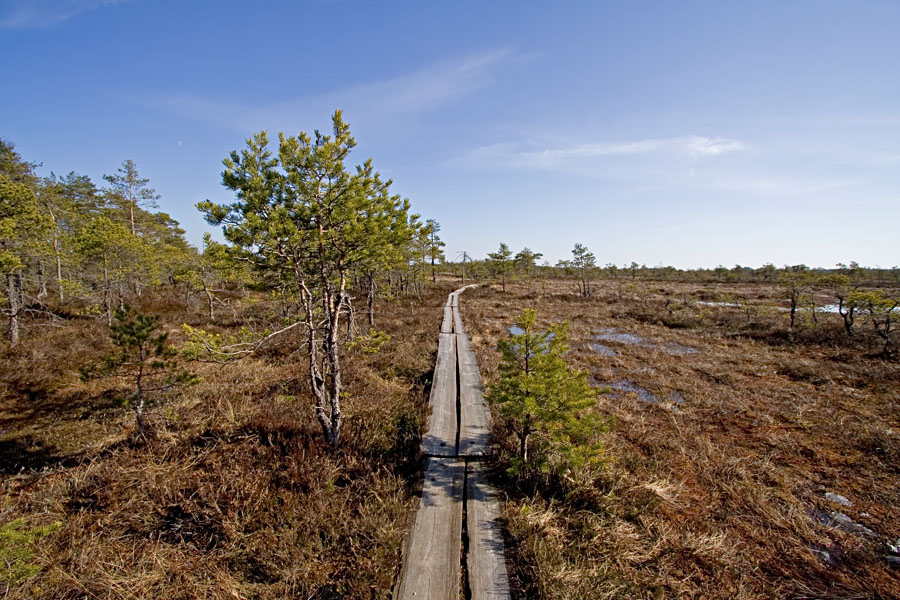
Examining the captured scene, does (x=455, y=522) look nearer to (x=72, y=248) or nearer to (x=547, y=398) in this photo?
(x=547, y=398)

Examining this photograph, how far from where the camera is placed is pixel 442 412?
24.6 feet

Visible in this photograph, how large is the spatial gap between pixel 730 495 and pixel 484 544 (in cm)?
470

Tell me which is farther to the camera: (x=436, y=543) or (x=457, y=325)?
(x=457, y=325)

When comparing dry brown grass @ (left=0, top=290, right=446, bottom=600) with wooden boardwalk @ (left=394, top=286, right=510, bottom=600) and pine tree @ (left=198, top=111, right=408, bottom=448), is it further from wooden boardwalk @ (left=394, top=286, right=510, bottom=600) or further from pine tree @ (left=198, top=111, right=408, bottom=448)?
pine tree @ (left=198, top=111, right=408, bottom=448)

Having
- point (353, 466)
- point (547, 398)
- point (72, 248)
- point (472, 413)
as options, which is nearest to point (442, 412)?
point (472, 413)

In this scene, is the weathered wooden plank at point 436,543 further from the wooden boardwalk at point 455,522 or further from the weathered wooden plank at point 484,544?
the weathered wooden plank at point 484,544

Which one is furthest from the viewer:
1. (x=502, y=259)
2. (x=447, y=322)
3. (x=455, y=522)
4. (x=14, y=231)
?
(x=502, y=259)

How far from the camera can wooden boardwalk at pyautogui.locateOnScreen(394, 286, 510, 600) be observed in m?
3.37

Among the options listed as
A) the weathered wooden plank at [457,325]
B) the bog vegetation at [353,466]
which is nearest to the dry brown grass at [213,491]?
the bog vegetation at [353,466]

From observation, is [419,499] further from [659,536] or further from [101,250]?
[101,250]

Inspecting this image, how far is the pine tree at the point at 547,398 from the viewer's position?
438 centimetres

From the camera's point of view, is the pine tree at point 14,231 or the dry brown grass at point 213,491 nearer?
the dry brown grass at point 213,491

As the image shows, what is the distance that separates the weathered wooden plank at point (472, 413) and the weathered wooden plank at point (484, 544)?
82cm

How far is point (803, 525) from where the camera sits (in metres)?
4.68
